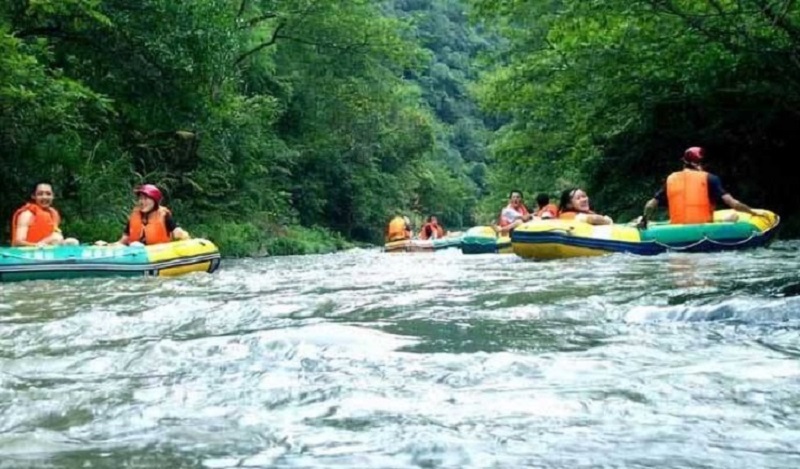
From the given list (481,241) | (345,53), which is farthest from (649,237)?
(345,53)

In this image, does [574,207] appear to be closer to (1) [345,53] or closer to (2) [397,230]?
(2) [397,230]

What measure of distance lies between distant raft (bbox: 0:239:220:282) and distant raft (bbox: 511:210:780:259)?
14.0 feet

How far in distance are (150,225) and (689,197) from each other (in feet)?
20.8

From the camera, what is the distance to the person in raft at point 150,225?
11.4 metres

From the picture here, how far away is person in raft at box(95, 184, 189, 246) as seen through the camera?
1137 cm

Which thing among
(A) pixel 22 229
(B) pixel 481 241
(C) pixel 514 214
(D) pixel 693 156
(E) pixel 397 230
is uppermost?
(D) pixel 693 156

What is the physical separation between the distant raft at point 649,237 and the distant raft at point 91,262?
4254mm

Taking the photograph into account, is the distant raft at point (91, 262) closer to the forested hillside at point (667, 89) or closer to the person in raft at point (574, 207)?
the person in raft at point (574, 207)

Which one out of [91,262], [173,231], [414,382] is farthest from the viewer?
[173,231]

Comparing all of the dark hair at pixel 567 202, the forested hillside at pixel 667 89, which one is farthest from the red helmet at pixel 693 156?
the forested hillside at pixel 667 89

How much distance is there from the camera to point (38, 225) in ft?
36.0

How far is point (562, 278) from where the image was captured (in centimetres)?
805

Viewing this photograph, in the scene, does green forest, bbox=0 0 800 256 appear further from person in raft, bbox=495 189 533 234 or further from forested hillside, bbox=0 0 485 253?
person in raft, bbox=495 189 533 234

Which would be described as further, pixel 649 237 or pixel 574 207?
pixel 574 207
